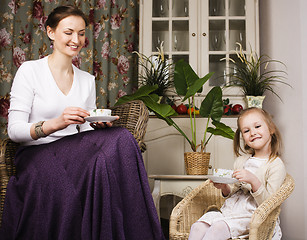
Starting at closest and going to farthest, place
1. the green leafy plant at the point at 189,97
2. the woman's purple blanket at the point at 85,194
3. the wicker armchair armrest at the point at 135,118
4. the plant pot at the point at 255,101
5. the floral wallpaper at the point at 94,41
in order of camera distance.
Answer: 1. the woman's purple blanket at the point at 85,194
2. the wicker armchair armrest at the point at 135,118
3. the green leafy plant at the point at 189,97
4. the plant pot at the point at 255,101
5. the floral wallpaper at the point at 94,41

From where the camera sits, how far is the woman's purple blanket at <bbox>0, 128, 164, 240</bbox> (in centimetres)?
121

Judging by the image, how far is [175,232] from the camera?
142 cm

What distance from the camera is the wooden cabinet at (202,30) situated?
2.76 meters

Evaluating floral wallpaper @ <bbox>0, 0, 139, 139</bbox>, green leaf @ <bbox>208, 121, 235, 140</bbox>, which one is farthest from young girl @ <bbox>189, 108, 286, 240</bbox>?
floral wallpaper @ <bbox>0, 0, 139, 139</bbox>

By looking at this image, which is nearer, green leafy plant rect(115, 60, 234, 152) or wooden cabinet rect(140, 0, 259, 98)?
green leafy plant rect(115, 60, 234, 152)

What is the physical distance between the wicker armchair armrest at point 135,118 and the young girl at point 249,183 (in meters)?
0.41

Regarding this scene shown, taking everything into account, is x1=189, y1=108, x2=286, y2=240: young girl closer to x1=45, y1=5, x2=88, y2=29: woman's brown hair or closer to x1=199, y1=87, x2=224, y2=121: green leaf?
x1=199, y1=87, x2=224, y2=121: green leaf

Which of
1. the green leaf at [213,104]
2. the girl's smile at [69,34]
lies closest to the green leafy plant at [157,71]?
the green leaf at [213,104]

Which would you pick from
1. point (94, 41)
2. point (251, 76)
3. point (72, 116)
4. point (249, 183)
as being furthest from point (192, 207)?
point (94, 41)

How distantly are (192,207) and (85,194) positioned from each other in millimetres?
588

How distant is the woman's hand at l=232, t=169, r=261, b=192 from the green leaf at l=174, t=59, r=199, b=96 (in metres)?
0.91

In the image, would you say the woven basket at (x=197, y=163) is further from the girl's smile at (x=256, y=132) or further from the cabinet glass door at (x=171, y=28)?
the cabinet glass door at (x=171, y=28)

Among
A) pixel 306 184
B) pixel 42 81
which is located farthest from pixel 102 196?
pixel 306 184

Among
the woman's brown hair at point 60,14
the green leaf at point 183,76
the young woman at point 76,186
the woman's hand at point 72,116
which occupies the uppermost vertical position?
the woman's brown hair at point 60,14
